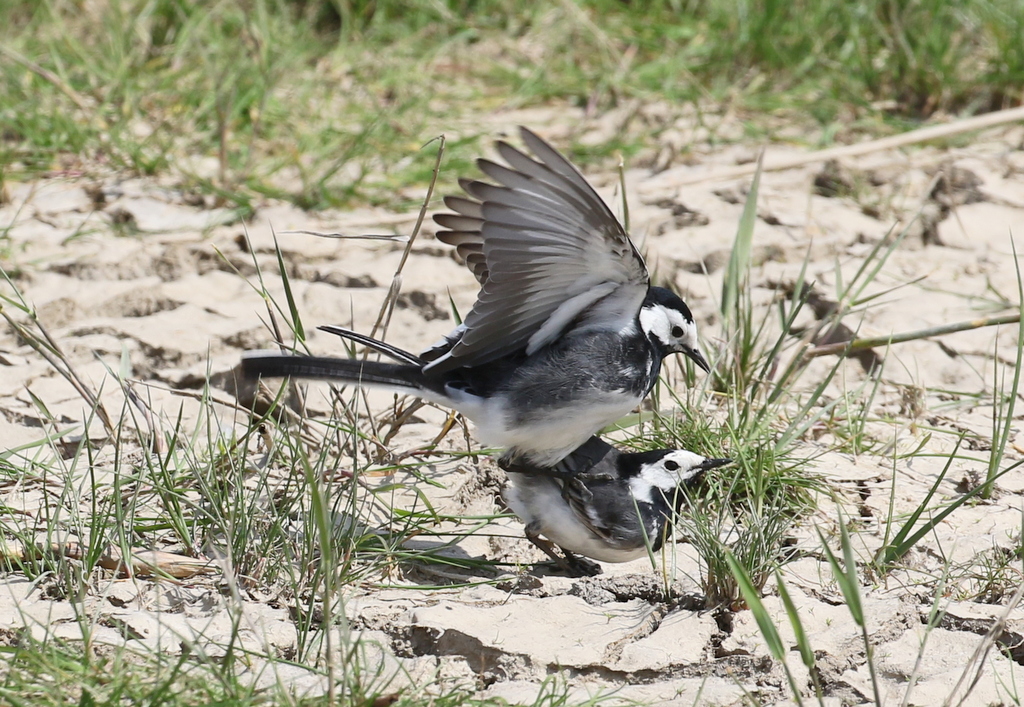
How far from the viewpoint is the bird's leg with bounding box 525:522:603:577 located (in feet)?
11.1

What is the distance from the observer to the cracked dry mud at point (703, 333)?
2.81 meters

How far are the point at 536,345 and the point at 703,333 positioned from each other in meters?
1.40

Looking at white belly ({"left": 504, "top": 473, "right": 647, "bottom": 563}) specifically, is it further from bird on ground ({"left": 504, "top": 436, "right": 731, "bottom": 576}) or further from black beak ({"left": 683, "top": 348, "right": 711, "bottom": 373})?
black beak ({"left": 683, "top": 348, "right": 711, "bottom": 373})

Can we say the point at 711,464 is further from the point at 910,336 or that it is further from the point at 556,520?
the point at 910,336

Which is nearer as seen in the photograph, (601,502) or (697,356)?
(601,502)

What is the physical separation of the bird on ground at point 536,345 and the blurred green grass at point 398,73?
2.23 meters

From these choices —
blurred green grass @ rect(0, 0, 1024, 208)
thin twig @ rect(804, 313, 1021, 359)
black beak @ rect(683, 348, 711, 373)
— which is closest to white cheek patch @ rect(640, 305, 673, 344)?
black beak @ rect(683, 348, 711, 373)

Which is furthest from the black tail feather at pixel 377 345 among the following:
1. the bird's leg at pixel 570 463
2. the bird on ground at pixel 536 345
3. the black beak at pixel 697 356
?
the black beak at pixel 697 356

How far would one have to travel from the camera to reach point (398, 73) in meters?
6.49

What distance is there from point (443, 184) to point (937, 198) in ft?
7.27

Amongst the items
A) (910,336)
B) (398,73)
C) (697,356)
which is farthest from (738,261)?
(398,73)

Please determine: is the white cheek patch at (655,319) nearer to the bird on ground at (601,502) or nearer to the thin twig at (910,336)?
the bird on ground at (601,502)

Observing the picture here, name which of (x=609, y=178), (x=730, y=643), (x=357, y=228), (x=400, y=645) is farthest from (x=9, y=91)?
(x=730, y=643)

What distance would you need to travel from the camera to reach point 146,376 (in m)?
4.29
